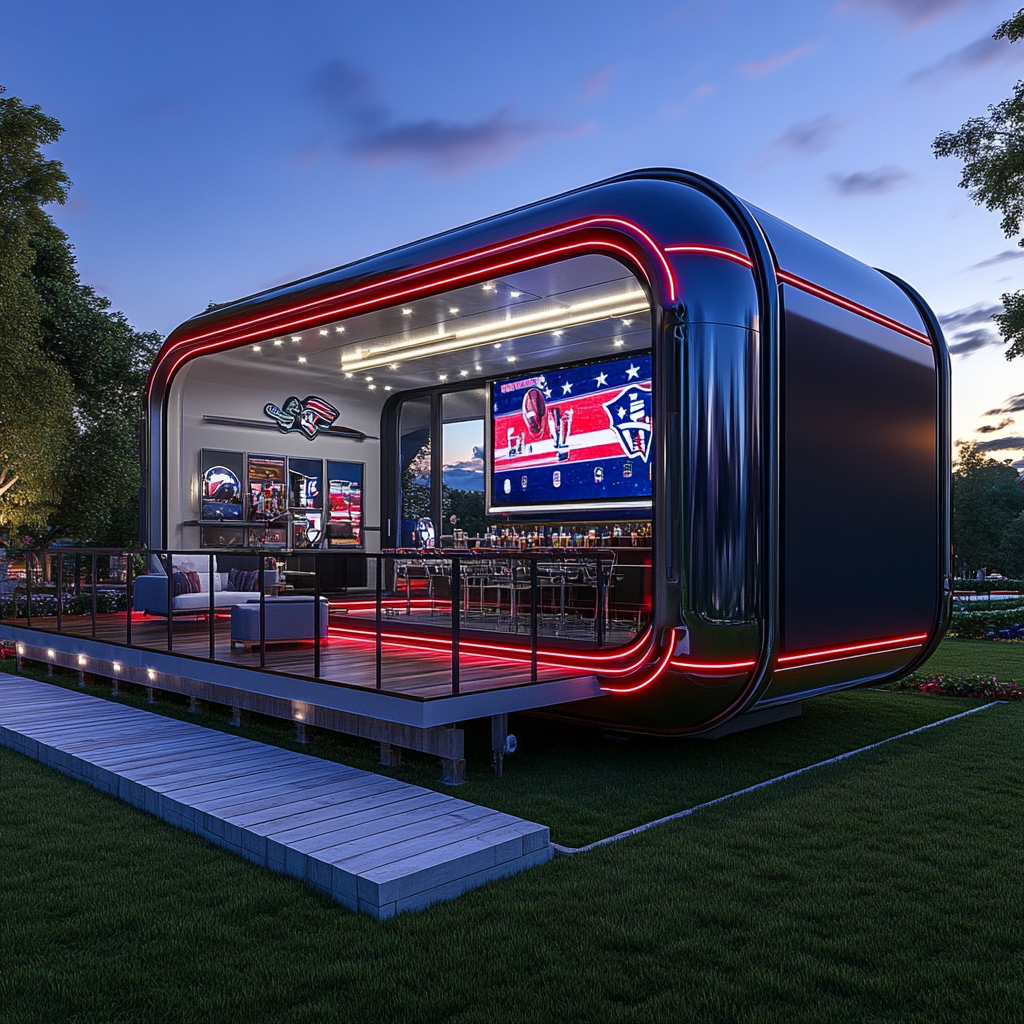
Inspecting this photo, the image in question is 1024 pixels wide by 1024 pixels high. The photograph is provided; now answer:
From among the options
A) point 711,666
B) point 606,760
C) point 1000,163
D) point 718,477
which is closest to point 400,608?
point 606,760

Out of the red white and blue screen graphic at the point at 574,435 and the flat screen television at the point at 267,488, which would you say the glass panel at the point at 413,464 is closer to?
the red white and blue screen graphic at the point at 574,435

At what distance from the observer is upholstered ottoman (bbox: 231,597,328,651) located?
6.80 metres

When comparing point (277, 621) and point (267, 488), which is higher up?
point (267, 488)

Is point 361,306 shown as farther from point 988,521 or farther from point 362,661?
point 988,521

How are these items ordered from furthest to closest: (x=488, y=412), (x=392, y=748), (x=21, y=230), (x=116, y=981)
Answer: (x=21, y=230) → (x=488, y=412) → (x=392, y=748) → (x=116, y=981)

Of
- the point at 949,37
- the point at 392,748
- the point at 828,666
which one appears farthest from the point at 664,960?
the point at 949,37

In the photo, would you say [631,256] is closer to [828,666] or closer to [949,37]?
[828,666]

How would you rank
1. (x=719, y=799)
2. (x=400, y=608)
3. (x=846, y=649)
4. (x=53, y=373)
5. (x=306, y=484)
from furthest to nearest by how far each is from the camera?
(x=53, y=373), (x=306, y=484), (x=400, y=608), (x=846, y=649), (x=719, y=799)

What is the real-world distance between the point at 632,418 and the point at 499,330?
174 cm

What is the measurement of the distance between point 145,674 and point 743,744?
4.95 metres

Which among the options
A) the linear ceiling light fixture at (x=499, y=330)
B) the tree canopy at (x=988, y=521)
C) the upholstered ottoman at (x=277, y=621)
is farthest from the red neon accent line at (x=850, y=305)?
the tree canopy at (x=988, y=521)

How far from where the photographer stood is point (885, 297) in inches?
268

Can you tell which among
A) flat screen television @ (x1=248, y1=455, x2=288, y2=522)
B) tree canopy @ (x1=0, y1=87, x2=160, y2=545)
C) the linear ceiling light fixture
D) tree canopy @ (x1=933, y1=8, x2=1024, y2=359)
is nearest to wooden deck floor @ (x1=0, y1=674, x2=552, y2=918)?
the linear ceiling light fixture

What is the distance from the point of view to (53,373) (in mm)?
13672
